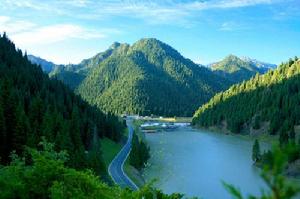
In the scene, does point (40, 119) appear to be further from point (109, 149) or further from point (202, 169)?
point (202, 169)

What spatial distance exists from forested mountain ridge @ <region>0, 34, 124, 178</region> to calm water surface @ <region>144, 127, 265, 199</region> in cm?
1493

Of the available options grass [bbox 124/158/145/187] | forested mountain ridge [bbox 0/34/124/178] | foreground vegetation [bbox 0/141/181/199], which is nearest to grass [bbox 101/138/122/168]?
forested mountain ridge [bbox 0/34/124/178]

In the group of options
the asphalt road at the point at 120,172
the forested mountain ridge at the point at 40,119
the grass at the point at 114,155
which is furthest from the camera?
the grass at the point at 114,155

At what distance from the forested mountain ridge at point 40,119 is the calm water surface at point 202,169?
14934 mm

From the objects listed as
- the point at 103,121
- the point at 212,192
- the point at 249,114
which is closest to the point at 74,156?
the point at 212,192

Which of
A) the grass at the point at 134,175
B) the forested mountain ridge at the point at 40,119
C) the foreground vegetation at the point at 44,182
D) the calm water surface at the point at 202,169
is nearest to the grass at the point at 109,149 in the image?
the forested mountain ridge at the point at 40,119

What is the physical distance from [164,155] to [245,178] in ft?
117

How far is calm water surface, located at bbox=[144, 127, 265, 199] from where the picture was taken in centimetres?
7794

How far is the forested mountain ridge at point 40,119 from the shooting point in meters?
65.9

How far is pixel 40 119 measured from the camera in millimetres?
86688

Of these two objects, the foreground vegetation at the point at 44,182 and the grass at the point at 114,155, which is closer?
the foreground vegetation at the point at 44,182

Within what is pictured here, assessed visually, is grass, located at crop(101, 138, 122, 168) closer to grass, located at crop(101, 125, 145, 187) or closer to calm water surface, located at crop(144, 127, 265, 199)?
grass, located at crop(101, 125, 145, 187)

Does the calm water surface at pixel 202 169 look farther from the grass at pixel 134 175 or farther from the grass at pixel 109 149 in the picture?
the grass at pixel 109 149

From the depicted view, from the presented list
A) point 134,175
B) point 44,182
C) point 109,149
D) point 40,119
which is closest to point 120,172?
point 134,175
